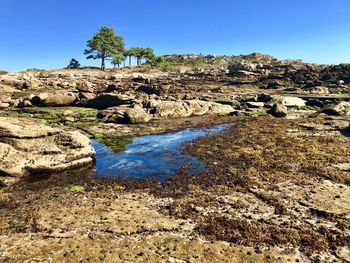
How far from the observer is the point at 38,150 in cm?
2542

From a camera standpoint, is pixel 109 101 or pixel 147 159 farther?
pixel 109 101

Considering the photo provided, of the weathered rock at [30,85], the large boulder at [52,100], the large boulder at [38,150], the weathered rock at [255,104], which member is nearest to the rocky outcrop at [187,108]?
the weathered rock at [255,104]

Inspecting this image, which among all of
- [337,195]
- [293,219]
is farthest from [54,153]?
[337,195]

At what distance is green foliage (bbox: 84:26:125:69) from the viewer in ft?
471

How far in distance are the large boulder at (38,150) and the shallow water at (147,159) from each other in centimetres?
204

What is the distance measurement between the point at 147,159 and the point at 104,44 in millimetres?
127226

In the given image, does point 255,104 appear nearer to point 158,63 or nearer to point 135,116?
point 135,116

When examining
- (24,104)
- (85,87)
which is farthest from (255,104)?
(24,104)

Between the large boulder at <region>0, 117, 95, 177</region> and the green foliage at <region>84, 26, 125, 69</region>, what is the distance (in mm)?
123099

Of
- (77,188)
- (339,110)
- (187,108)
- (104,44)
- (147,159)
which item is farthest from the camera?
(104,44)

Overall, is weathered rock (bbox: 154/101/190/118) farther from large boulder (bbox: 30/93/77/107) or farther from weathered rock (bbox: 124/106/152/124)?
large boulder (bbox: 30/93/77/107)

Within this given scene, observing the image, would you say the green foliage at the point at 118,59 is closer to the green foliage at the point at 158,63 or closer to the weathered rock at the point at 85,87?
the green foliage at the point at 158,63

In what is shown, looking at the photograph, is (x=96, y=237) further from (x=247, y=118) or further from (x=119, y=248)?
(x=247, y=118)

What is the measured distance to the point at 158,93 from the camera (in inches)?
2852
